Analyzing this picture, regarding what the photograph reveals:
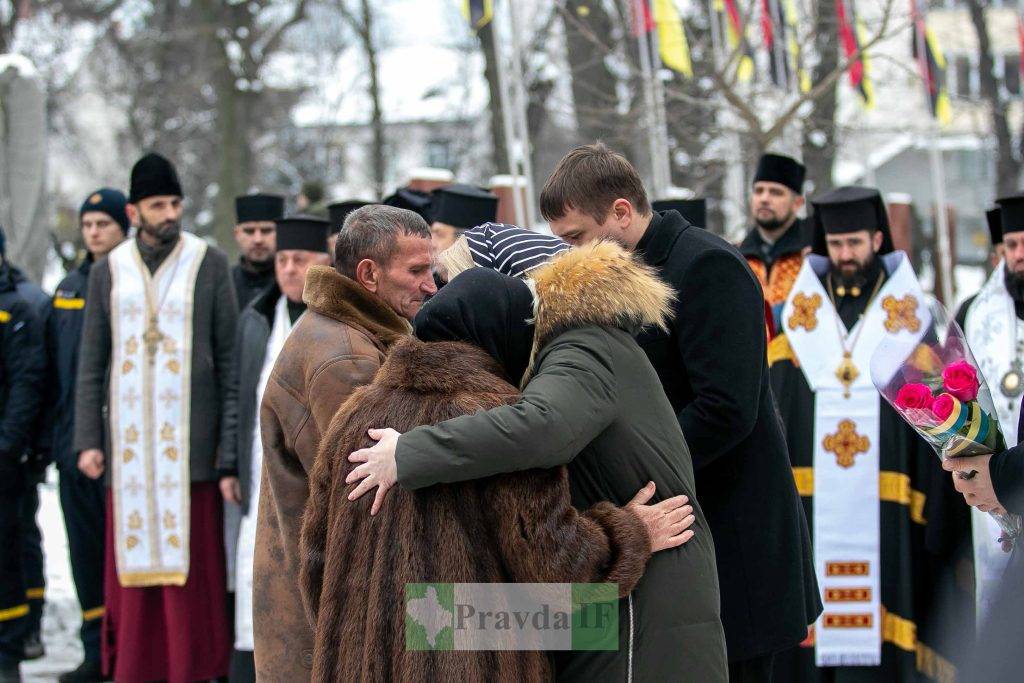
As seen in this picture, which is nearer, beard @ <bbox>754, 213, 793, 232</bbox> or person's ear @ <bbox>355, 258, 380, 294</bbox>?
person's ear @ <bbox>355, 258, 380, 294</bbox>

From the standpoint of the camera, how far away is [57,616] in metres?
8.09

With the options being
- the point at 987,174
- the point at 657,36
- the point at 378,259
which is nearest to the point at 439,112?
the point at 987,174

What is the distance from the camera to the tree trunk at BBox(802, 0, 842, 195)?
11.3 metres

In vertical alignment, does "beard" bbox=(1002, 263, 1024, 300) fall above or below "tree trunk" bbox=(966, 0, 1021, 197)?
below

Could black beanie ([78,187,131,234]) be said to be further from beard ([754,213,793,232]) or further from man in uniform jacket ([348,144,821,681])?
man in uniform jacket ([348,144,821,681])

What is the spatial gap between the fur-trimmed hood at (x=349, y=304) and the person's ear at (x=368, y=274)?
0.03 meters

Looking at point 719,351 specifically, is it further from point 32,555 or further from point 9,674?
point 32,555

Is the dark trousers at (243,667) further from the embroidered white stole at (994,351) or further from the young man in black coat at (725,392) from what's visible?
the embroidered white stole at (994,351)

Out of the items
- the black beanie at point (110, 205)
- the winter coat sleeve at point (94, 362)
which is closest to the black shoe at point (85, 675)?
the winter coat sleeve at point (94, 362)

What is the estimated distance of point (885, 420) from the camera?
578cm

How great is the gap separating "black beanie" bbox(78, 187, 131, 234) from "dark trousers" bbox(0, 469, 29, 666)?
4.85 ft

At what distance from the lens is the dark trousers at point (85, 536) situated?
22.0 ft

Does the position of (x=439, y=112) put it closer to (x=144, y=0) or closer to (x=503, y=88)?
(x=144, y=0)

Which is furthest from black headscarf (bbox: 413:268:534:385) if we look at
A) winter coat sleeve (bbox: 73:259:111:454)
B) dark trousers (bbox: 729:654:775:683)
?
winter coat sleeve (bbox: 73:259:111:454)
